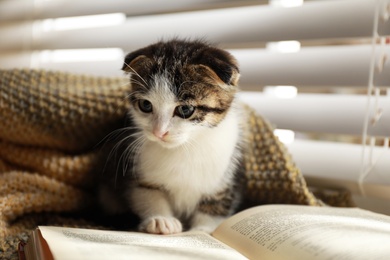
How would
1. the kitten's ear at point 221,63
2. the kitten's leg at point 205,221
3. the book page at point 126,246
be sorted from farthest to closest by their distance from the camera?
the kitten's leg at point 205,221 → the kitten's ear at point 221,63 → the book page at point 126,246

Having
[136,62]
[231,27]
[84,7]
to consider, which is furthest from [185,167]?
[84,7]

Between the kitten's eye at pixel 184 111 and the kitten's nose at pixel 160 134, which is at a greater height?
the kitten's eye at pixel 184 111

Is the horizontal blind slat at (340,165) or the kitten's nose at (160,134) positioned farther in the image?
the horizontal blind slat at (340,165)

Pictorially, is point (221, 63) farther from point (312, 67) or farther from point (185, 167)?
point (312, 67)

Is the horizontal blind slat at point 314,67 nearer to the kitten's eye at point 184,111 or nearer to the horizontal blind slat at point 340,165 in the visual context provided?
the horizontal blind slat at point 340,165

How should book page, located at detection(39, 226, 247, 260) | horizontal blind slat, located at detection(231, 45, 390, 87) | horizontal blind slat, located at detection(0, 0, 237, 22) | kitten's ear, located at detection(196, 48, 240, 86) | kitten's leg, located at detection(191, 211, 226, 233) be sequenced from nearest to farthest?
book page, located at detection(39, 226, 247, 260) < kitten's ear, located at detection(196, 48, 240, 86) < kitten's leg, located at detection(191, 211, 226, 233) < horizontal blind slat, located at detection(231, 45, 390, 87) < horizontal blind slat, located at detection(0, 0, 237, 22)

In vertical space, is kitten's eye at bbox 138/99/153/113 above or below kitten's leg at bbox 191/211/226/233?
above

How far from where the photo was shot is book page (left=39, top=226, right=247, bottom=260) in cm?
61

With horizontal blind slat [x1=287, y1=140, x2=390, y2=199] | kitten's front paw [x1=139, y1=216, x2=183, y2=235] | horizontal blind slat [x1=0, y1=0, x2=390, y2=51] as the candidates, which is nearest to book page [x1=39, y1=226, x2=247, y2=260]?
kitten's front paw [x1=139, y1=216, x2=183, y2=235]

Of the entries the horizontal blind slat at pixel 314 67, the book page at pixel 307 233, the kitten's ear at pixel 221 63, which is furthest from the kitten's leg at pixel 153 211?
the horizontal blind slat at pixel 314 67

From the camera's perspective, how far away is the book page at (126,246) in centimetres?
61

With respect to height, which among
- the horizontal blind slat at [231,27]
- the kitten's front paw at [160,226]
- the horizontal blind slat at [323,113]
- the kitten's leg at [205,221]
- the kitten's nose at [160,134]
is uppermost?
the horizontal blind slat at [231,27]

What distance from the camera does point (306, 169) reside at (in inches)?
47.0

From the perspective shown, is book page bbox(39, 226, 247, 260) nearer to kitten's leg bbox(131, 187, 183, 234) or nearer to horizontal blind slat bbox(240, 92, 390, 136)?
kitten's leg bbox(131, 187, 183, 234)
